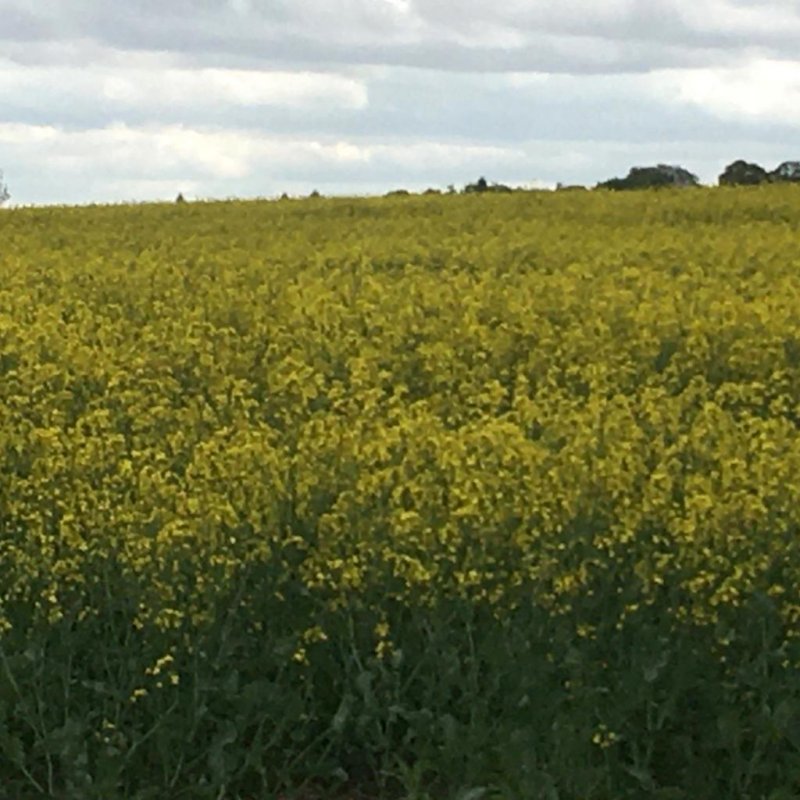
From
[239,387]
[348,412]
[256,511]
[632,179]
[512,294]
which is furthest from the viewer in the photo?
[632,179]

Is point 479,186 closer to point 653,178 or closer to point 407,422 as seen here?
point 653,178

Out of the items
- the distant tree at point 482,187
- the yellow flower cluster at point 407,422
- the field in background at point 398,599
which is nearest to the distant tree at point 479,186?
the distant tree at point 482,187

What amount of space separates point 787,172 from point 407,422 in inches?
941

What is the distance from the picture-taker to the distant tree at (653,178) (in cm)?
3184

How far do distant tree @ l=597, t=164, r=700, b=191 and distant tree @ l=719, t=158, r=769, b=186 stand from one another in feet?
1.83

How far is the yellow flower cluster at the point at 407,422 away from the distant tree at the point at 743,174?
13.5m

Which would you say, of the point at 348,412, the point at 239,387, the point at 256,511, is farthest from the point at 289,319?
the point at 256,511

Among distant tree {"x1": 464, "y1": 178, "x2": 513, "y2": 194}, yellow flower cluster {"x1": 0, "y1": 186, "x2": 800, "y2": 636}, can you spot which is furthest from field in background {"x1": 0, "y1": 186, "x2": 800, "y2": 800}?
distant tree {"x1": 464, "y1": 178, "x2": 513, "y2": 194}

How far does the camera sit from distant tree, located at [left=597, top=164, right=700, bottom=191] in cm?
3184

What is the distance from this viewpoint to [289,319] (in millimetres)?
12938

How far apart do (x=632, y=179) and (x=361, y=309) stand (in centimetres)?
2003

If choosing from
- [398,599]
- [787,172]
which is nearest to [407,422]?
[398,599]

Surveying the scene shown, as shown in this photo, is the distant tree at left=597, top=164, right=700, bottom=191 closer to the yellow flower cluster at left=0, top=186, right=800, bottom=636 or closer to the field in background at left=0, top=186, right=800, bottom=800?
the yellow flower cluster at left=0, top=186, right=800, bottom=636

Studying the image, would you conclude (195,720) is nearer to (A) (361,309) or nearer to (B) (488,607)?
(B) (488,607)
